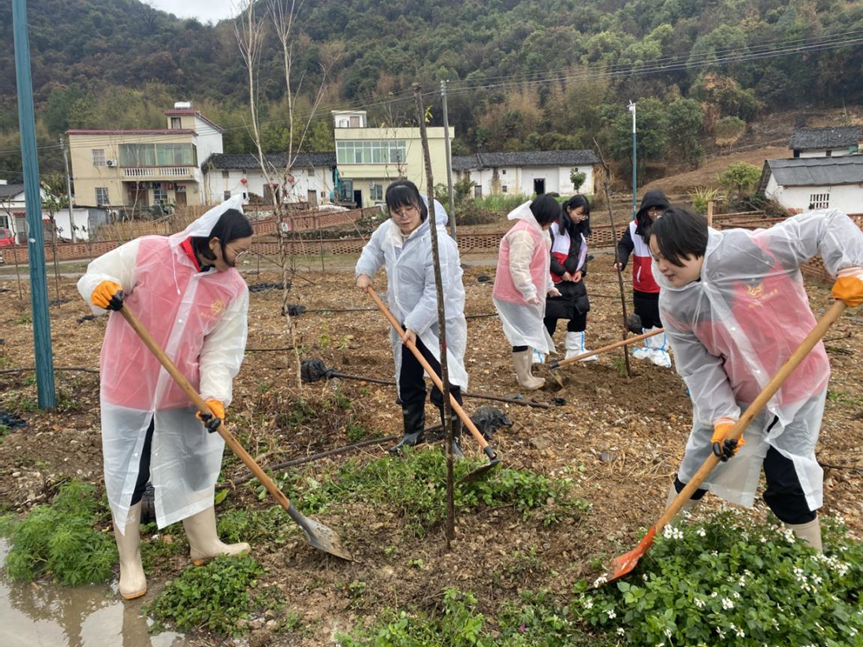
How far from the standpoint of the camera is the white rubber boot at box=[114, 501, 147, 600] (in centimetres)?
259

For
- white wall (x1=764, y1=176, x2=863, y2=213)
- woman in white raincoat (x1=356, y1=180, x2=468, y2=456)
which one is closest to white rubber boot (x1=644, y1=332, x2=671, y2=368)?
woman in white raincoat (x1=356, y1=180, x2=468, y2=456)

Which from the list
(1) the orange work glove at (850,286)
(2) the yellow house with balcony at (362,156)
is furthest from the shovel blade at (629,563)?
(2) the yellow house with balcony at (362,156)

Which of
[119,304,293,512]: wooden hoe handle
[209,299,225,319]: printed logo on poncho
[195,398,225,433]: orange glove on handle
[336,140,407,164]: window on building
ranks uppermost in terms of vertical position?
[336,140,407,164]: window on building

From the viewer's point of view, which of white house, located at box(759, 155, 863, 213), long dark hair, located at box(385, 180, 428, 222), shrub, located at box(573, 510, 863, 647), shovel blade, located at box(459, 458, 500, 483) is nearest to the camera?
shrub, located at box(573, 510, 863, 647)

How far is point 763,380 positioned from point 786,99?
53.5 metres

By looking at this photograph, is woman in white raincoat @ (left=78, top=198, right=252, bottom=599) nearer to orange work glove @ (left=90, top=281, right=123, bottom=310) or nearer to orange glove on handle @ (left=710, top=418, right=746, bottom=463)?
orange work glove @ (left=90, top=281, right=123, bottom=310)

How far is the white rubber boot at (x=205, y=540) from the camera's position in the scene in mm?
2707

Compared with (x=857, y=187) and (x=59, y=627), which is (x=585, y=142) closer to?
(x=857, y=187)

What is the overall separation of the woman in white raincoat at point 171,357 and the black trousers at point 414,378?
→ 53.8 inches

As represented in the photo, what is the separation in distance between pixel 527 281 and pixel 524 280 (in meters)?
0.03

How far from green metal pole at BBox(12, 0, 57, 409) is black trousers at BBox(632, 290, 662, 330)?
15.9 feet

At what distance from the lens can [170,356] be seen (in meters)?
2.48

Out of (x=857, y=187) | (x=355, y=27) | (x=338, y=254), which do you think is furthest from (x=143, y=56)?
(x=857, y=187)

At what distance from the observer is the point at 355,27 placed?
7031 cm
